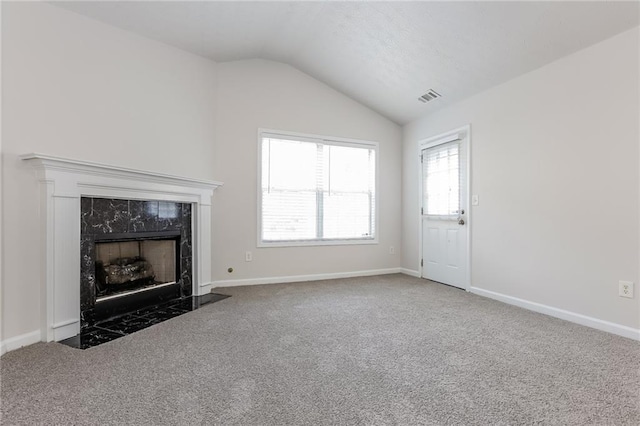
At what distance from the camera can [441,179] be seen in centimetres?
462

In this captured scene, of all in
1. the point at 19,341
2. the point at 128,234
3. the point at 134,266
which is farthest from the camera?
the point at 134,266

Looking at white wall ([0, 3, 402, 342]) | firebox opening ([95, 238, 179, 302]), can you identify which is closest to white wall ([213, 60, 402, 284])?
white wall ([0, 3, 402, 342])

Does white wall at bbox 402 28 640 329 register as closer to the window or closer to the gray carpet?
the gray carpet

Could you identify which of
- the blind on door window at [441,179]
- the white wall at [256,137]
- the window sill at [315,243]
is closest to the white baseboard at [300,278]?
the white wall at [256,137]

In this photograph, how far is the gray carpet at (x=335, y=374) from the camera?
158 cm

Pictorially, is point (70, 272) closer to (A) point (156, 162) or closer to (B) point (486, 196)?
(A) point (156, 162)

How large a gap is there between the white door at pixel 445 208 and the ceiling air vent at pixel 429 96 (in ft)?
1.71

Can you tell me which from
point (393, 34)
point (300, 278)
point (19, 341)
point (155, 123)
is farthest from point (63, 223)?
point (393, 34)

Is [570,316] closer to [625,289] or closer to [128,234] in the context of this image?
[625,289]

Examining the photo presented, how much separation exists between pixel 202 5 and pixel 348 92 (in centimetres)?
239

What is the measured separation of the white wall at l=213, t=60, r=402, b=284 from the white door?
730 millimetres

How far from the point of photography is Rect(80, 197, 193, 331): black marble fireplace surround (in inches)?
109

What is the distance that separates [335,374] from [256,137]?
11.0 ft

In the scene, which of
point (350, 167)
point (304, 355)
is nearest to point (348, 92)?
point (350, 167)
